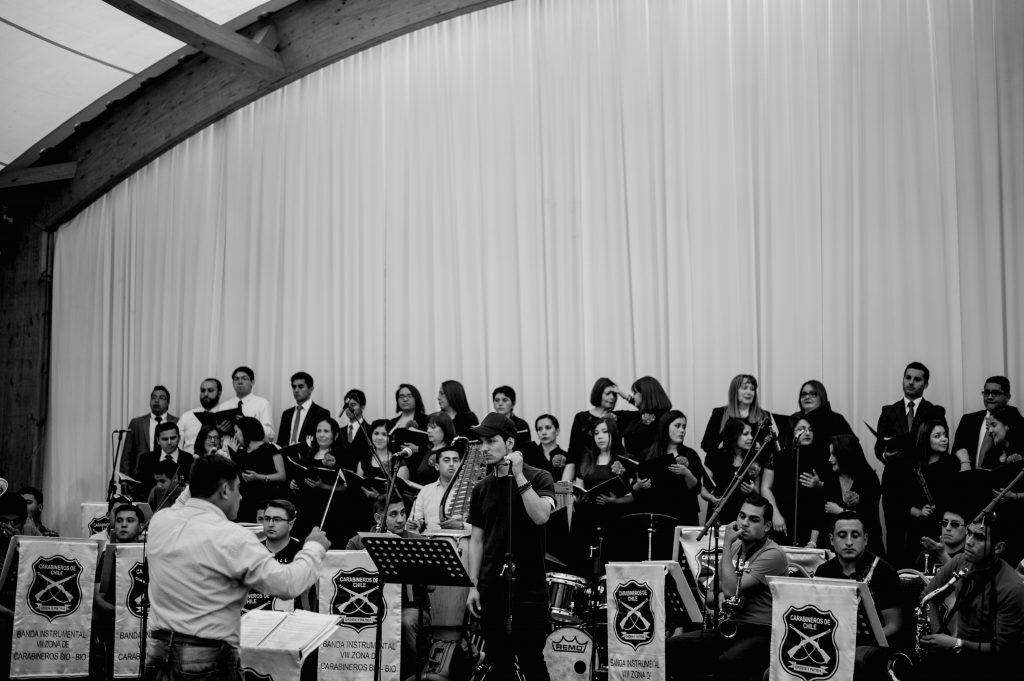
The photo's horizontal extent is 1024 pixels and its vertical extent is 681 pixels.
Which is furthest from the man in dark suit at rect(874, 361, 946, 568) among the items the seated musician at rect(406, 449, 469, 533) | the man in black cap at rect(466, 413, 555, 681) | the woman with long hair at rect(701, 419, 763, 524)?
the seated musician at rect(406, 449, 469, 533)

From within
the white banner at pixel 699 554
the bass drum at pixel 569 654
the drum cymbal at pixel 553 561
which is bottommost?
the bass drum at pixel 569 654

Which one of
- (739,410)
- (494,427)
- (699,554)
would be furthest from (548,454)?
(494,427)

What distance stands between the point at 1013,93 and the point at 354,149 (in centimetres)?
681

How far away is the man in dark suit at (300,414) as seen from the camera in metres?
11.1

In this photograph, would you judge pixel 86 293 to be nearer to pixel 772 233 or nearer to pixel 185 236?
pixel 185 236

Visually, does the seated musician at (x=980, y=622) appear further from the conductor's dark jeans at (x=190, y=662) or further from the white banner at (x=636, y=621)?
the conductor's dark jeans at (x=190, y=662)

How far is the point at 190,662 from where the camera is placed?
425cm

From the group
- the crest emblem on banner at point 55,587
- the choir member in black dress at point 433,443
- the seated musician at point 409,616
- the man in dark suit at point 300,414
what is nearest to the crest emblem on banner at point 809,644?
the seated musician at point 409,616

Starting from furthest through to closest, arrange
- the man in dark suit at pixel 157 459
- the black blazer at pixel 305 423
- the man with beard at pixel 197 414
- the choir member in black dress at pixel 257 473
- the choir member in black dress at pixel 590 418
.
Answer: the man with beard at pixel 197 414, the black blazer at pixel 305 423, the man in dark suit at pixel 157 459, the choir member in black dress at pixel 257 473, the choir member in black dress at pixel 590 418

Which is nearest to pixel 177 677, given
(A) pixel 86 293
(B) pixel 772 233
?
(B) pixel 772 233

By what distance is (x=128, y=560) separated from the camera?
24.7 feet

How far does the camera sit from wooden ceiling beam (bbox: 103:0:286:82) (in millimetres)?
10586

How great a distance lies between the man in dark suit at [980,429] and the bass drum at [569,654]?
331cm

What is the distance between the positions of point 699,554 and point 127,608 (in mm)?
3856
